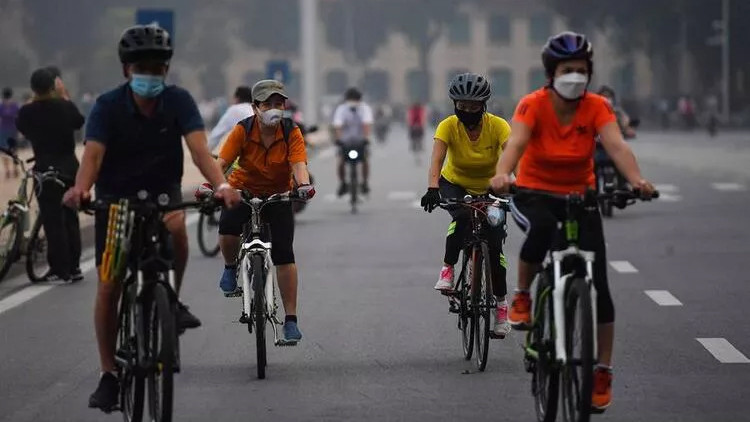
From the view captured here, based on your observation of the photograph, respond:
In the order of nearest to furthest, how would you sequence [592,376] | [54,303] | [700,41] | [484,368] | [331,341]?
[592,376], [484,368], [331,341], [54,303], [700,41]

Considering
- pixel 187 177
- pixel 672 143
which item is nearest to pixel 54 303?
pixel 187 177

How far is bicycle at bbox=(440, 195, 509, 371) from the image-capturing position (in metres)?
9.54

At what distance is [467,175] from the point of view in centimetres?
1010

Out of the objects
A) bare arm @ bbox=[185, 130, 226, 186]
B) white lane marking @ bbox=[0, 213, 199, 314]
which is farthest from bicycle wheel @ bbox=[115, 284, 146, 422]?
white lane marking @ bbox=[0, 213, 199, 314]

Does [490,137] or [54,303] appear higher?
[490,137]

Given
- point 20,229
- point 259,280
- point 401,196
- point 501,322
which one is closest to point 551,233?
point 501,322

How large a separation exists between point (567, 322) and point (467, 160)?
9.80 feet

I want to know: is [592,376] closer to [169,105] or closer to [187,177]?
[169,105]

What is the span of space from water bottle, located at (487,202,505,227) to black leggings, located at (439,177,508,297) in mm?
112

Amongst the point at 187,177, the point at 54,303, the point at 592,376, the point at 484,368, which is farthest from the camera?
the point at 187,177

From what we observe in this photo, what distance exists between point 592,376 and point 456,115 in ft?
10.9

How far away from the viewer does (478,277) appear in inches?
380

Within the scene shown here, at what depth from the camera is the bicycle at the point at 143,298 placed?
7.02 meters

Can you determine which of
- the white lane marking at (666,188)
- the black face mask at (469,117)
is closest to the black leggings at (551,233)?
the black face mask at (469,117)
